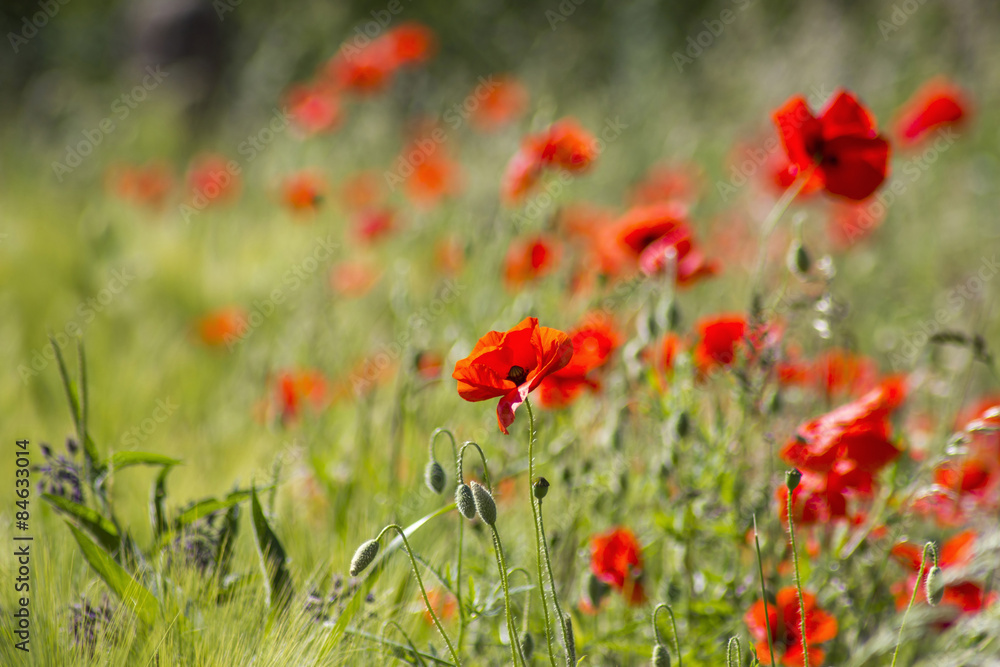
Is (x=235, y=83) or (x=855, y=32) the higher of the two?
(x=235, y=83)

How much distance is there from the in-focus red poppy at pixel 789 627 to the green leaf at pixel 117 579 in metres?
0.76

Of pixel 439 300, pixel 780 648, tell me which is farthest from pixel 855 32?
pixel 780 648

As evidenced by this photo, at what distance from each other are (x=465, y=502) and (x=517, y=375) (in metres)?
0.18

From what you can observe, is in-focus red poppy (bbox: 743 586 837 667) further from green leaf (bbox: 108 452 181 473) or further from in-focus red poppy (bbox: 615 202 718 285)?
green leaf (bbox: 108 452 181 473)

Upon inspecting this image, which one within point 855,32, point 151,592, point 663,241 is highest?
point 151,592

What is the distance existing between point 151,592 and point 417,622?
36cm

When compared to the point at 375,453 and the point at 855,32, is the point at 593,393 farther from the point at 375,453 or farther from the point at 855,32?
the point at 855,32

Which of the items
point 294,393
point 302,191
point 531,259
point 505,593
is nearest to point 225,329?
point 302,191

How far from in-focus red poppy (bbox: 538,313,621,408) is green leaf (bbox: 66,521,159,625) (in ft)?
1.85

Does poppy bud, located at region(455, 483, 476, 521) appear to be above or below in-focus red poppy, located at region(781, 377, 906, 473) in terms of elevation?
above

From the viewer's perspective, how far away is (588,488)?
1356 mm

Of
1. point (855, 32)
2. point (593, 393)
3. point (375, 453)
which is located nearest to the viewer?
point (593, 393)

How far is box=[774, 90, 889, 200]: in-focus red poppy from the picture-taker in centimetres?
122

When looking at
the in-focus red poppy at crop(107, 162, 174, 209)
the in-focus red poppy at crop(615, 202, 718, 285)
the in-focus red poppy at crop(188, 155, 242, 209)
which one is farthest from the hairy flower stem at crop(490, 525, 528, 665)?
the in-focus red poppy at crop(107, 162, 174, 209)
